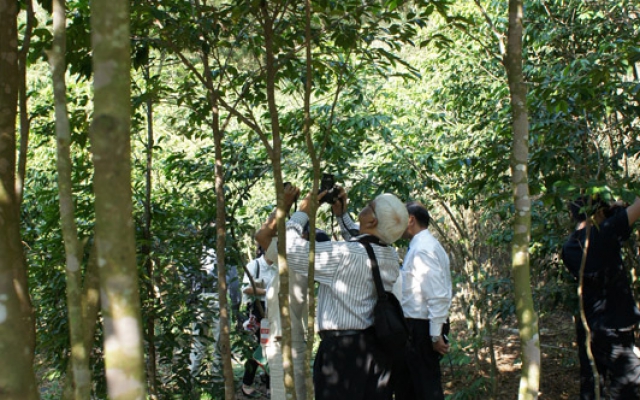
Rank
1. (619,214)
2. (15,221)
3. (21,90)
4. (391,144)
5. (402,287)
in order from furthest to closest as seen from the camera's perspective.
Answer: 1. (391,144)
2. (402,287)
3. (619,214)
4. (21,90)
5. (15,221)

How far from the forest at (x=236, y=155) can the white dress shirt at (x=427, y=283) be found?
598 millimetres

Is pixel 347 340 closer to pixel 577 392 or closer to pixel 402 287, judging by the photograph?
pixel 402 287

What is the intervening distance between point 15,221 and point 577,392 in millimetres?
5956

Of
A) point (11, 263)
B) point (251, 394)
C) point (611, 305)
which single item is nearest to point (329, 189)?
point (611, 305)

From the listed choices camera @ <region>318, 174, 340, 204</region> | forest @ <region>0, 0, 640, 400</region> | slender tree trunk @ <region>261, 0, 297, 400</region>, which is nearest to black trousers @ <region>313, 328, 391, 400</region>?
forest @ <region>0, 0, 640, 400</region>

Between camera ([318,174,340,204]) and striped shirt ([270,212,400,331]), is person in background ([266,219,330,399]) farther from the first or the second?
striped shirt ([270,212,400,331])

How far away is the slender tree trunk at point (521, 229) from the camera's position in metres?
2.50

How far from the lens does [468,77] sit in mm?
7254

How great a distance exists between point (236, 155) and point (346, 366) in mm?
2312

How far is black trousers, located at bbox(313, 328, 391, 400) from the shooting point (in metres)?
3.65

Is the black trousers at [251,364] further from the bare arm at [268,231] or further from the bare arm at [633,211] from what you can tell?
the bare arm at [633,211]

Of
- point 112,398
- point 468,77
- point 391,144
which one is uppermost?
point 468,77

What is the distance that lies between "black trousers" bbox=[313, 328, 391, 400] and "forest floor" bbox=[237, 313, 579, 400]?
293 centimetres

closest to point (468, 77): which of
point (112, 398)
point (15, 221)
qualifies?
point (15, 221)
